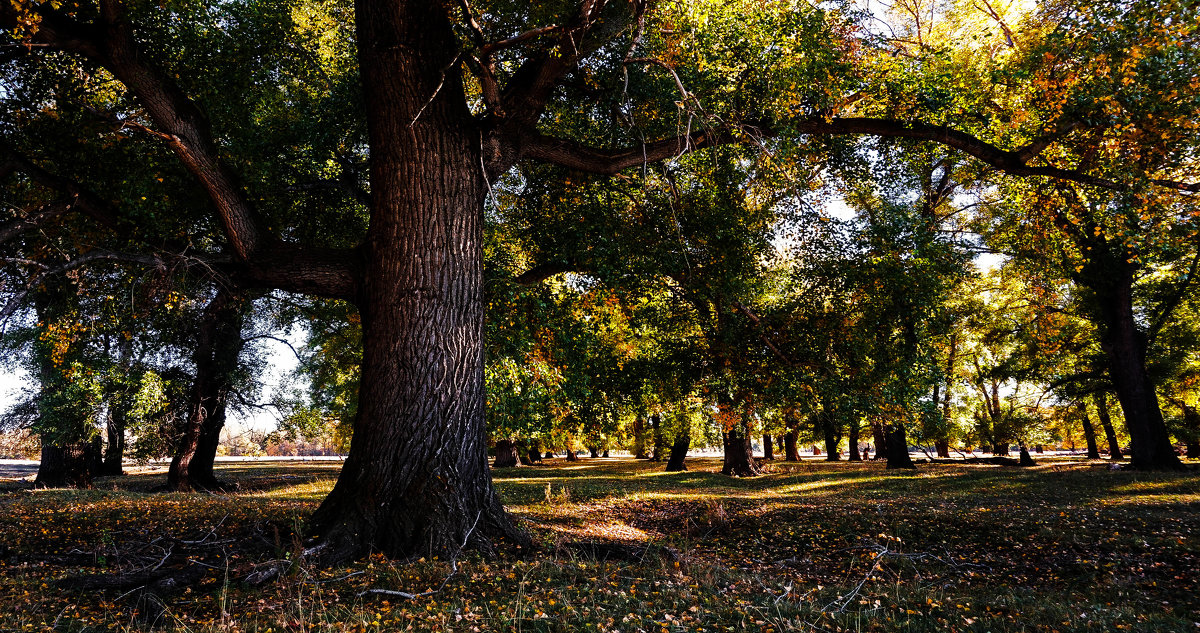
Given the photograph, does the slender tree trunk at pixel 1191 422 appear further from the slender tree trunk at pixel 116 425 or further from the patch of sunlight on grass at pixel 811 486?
the slender tree trunk at pixel 116 425

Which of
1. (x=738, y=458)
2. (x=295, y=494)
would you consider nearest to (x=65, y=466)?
(x=295, y=494)

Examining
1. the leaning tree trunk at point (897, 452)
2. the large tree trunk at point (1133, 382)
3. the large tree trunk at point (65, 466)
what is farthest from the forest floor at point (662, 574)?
the leaning tree trunk at point (897, 452)

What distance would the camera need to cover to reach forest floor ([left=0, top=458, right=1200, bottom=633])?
3.83m

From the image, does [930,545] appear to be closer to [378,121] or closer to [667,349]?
[667,349]

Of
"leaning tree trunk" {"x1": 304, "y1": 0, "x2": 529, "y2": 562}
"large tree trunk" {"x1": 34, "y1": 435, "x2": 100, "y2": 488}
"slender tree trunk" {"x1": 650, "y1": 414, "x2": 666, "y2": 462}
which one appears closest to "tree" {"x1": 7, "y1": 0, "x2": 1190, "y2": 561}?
"leaning tree trunk" {"x1": 304, "y1": 0, "x2": 529, "y2": 562}

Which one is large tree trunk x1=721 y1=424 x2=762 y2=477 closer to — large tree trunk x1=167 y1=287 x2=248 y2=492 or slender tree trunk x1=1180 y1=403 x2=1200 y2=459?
large tree trunk x1=167 y1=287 x2=248 y2=492

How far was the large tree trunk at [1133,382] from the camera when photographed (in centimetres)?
1770

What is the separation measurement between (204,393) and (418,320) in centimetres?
1427

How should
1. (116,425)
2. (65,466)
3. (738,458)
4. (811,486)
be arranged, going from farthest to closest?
(738,458), (811,486), (65,466), (116,425)

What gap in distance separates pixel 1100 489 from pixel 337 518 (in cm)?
1537

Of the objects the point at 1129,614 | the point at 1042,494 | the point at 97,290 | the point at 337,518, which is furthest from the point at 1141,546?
the point at 97,290

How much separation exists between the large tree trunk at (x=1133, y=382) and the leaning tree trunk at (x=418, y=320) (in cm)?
1879

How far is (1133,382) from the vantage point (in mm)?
17969

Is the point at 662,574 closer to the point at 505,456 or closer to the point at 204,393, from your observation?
the point at 204,393
